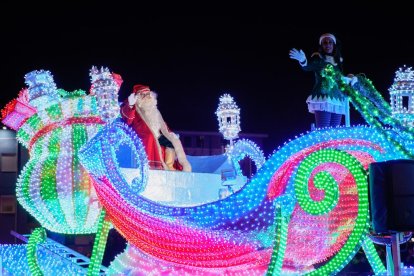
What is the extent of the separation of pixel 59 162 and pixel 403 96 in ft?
15.2

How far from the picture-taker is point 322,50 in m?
8.55

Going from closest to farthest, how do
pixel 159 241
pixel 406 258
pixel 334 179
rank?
pixel 334 179, pixel 159 241, pixel 406 258

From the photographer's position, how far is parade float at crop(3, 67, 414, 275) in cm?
616

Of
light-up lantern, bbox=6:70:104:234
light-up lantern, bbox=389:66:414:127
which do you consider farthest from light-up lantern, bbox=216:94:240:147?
light-up lantern, bbox=389:66:414:127

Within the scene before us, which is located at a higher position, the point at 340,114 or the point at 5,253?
the point at 340,114

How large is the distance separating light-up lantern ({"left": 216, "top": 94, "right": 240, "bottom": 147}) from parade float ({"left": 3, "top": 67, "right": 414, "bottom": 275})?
17 millimetres

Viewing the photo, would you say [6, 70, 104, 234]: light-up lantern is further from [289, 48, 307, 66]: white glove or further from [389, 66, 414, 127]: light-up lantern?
[389, 66, 414, 127]: light-up lantern

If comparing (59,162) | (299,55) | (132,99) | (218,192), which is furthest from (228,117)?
(59,162)

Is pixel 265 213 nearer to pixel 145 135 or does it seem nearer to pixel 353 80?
pixel 353 80

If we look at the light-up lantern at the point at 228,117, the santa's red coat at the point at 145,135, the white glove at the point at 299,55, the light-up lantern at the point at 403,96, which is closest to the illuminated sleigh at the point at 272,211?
the light-up lantern at the point at 403,96

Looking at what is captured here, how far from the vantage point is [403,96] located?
21.4 feet

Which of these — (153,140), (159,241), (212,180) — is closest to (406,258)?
(212,180)

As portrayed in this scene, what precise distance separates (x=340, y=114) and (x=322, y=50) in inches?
35.6

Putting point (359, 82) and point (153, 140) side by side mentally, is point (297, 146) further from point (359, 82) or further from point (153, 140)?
point (153, 140)
